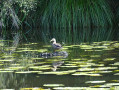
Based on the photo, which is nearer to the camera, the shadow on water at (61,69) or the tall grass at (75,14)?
the shadow on water at (61,69)

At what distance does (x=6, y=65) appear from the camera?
6797 mm

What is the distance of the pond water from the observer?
17.2 feet

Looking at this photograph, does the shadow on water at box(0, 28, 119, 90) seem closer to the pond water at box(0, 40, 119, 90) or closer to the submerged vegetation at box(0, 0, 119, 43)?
the pond water at box(0, 40, 119, 90)

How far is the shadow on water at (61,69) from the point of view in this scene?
529cm

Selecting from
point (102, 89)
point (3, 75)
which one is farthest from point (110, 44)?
Result: point (102, 89)

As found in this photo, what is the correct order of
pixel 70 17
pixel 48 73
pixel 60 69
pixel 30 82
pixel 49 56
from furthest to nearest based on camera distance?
pixel 70 17 < pixel 49 56 < pixel 60 69 < pixel 48 73 < pixel 30 82

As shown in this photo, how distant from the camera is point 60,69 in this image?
638 centimetres

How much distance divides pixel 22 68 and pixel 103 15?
1051 centimetres

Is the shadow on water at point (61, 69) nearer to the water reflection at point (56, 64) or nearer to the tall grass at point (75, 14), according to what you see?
the water reflection at point (56, 64)

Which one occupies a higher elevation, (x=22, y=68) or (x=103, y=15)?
(x=103, y=15)

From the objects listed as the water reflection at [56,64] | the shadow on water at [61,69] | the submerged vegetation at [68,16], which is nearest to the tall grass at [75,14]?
the submerged vegetation at [68,16]

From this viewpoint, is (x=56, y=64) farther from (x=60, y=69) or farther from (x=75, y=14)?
(x=75, y=14)

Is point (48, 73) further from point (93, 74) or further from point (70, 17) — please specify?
point (70, 17)

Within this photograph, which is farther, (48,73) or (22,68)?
(22,68)
